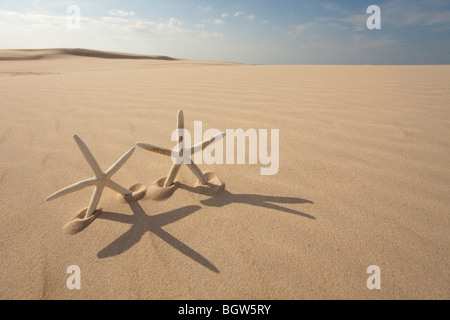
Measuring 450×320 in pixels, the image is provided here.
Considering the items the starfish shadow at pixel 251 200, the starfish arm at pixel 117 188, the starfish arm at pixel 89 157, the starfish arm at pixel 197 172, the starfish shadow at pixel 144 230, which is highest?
the starfish arm at pixel 89 157

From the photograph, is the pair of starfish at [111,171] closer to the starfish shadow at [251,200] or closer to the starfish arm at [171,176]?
the starfish arm at [171,176]

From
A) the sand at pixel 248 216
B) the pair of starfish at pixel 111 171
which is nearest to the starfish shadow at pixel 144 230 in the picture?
the sand at pixel 248 216

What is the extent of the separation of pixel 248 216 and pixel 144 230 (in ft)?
1.97

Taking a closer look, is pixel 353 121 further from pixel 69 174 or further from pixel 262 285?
pixel 69 174

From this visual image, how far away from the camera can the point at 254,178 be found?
171 centimetres

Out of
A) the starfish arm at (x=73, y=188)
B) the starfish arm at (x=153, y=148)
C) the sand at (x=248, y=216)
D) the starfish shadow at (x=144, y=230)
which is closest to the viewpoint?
the sand at (x=248, y=216)

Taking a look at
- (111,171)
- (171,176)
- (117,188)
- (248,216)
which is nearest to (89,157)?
(111,171)

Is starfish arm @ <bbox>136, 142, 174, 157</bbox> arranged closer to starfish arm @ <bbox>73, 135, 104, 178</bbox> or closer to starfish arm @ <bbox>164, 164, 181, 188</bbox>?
starfish arm @ <bbox>164, 164, 181, 188</bbox>

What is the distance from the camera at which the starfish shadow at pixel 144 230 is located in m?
1.13

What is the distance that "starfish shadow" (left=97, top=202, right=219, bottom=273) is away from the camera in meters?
1.13

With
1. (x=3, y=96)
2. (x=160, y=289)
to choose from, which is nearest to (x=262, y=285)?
(x=160, y=289)

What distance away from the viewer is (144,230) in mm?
1254

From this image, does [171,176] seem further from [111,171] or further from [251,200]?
[251,200]
